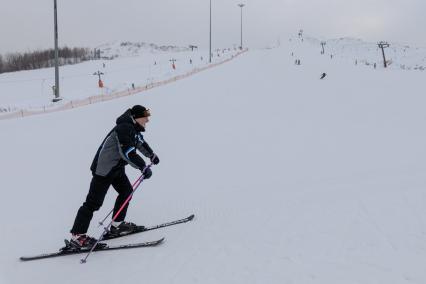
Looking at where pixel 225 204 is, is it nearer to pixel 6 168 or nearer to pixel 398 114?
pixel 6 168

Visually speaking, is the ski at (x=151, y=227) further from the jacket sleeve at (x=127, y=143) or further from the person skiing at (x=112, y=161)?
the jacket sleeve at (x=127, y=143)

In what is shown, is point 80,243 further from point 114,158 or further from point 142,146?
point 142,146

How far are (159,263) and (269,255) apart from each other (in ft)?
4.29

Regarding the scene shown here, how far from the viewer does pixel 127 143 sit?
5168mm

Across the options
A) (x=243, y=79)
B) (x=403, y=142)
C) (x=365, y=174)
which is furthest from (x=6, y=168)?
(x=243, y=79)

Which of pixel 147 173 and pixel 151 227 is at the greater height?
pixel 147 173

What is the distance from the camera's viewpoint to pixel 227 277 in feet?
14.0

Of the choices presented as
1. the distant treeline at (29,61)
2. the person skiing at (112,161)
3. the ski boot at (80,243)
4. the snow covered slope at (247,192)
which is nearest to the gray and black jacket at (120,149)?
the person skiing at (112,161)

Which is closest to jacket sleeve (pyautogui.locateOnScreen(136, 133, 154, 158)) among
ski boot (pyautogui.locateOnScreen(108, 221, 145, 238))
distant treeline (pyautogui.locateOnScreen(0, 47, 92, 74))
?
ski boot (pyautogui.locateOnScreen(108, 221, 145, 238))

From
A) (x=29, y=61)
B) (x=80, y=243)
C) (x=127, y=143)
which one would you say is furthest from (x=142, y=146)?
(x=29, y=61)

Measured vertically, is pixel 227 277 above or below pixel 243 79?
below

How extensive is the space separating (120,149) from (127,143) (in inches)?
4.7

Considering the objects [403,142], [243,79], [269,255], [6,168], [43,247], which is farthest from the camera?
[243,79]

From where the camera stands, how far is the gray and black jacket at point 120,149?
5.17m
